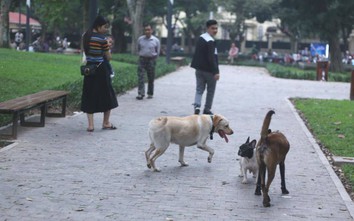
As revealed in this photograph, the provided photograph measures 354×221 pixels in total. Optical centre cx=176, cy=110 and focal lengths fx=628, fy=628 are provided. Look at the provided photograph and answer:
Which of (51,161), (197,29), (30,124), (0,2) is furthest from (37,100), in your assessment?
(197,29)

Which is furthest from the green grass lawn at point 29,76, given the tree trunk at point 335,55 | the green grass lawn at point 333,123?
the tree trunk at point 335,55

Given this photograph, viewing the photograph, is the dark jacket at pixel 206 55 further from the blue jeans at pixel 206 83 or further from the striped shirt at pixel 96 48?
the striped shirt at pixel 96 48

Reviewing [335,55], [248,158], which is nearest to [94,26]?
[248,158]

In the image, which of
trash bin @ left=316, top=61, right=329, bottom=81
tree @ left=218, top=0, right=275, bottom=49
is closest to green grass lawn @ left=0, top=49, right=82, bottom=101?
trash bin @ left=316, top=61, right=329, bottom=81

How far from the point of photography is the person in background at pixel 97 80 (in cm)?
1024

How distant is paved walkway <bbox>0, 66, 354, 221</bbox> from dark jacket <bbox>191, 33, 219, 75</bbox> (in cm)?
146

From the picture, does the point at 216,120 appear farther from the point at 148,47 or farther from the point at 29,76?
the point at 29,76

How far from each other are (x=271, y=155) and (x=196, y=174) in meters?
1.56

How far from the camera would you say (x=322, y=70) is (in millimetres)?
29188

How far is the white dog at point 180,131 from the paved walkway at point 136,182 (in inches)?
11.7

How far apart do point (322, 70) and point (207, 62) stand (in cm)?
1810

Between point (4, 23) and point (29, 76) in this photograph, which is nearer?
point (29, 76)

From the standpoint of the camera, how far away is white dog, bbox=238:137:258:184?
23.9 feet

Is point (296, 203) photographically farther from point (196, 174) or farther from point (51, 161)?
point (51, 161)
